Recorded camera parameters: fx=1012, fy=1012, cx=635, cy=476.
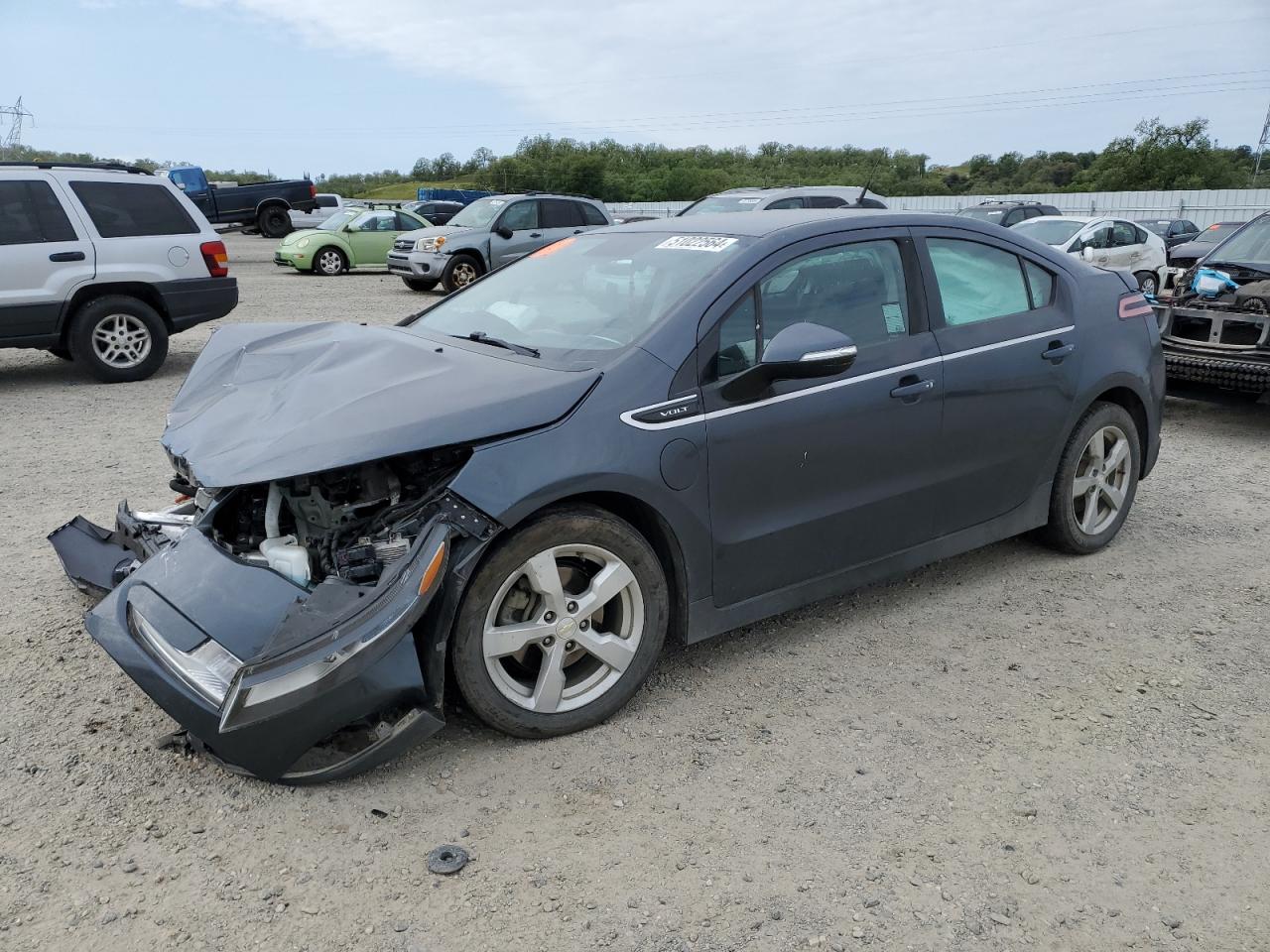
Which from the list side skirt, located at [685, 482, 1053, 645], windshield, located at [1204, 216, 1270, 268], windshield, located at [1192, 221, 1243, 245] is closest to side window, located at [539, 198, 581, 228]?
windshield, located at [1204, 216, 1270, 268]

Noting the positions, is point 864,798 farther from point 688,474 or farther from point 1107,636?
point 1107,636

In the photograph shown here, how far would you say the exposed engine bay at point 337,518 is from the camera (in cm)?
303

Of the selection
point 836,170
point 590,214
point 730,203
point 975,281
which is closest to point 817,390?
point 975,281

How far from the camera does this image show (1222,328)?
25.6ft

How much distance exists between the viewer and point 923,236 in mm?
4184

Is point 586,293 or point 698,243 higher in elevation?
point 698,243

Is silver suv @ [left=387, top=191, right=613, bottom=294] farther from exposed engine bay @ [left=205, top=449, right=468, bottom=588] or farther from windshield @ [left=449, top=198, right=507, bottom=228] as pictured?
exposed engine bay @ [left=205, top=449, right=468, bottom=588]

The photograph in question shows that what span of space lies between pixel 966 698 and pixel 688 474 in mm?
1306

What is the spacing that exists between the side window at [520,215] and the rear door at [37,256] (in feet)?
29.5

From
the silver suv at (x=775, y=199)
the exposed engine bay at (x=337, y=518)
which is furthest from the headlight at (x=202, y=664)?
the silver suv at (x=775, y=199)

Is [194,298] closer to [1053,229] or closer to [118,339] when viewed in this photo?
[118,339]

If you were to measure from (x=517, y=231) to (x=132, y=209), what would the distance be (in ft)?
28.2

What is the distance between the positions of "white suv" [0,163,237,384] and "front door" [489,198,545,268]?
7530 mm

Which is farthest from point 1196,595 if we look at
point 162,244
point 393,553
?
point 162,244
